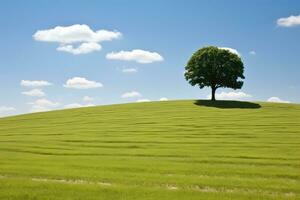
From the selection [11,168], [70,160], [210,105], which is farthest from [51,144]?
[210,105]

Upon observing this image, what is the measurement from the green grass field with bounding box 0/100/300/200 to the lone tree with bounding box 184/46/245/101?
29120mm

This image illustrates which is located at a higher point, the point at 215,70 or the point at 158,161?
the point at 215,70

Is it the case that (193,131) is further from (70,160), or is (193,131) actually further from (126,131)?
(70,160)

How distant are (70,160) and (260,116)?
1472 inches

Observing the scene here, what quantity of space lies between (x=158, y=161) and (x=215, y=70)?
2288 inches

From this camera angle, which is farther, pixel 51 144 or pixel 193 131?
pixel 193 131

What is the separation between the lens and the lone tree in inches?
3226

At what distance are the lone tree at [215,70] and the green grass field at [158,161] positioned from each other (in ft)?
95.5

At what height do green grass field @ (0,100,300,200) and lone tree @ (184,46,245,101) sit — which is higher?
lone tree @ (184,46,245,101)

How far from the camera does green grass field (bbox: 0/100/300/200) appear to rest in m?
18.1

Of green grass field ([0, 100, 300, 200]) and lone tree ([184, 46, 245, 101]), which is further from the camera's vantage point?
lone tree ([184, 46, 245, 101])

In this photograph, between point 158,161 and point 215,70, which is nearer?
point 158,161

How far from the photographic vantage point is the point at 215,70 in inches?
3231

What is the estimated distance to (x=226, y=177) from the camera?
70.1 ft
